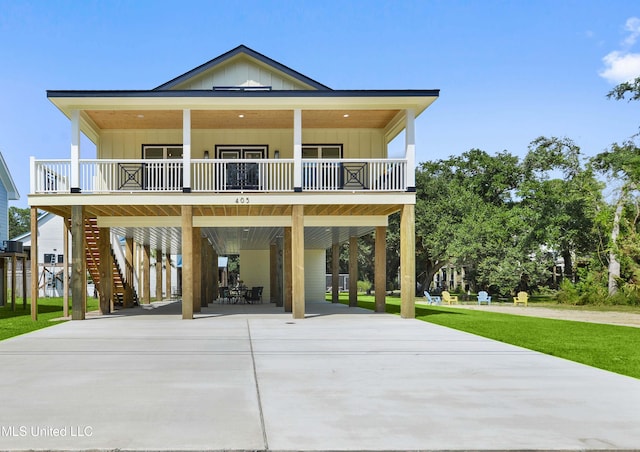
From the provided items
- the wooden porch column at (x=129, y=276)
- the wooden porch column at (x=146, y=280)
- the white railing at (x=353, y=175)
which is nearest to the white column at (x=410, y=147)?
the white railing at (x=353, y=175)

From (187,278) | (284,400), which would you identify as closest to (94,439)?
(284,400)

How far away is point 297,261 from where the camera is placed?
19.1 m

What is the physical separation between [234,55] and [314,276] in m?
16.4

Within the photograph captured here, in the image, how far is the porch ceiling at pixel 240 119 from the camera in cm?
2053

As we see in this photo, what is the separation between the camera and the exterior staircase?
2275 cm

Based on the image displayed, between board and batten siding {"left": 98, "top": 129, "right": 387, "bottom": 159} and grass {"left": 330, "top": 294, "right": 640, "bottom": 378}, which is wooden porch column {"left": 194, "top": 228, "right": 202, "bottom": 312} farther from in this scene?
grass {"left": 330, "top": 294, "right": 640, "bottom": 378}

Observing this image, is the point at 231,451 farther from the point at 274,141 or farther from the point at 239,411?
the point at 274,141

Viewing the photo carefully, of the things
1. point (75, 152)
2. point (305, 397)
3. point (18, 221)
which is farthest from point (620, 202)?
point (18, 221)

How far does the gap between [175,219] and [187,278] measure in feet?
14.6

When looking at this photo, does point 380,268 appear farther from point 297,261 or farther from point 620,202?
point 620,202

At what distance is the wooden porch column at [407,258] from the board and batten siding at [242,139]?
4296mm

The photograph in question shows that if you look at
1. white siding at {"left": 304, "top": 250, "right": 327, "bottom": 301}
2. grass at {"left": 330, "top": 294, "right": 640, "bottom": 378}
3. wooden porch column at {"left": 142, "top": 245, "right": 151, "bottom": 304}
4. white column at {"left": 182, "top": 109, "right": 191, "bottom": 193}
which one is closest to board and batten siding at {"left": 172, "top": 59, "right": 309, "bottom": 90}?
white column at {"left": 182, "top": 109, "right": 191, "bottom": 193}

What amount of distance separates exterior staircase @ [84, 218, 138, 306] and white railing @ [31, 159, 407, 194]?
153 centimetres

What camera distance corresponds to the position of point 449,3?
2914 centimetres
